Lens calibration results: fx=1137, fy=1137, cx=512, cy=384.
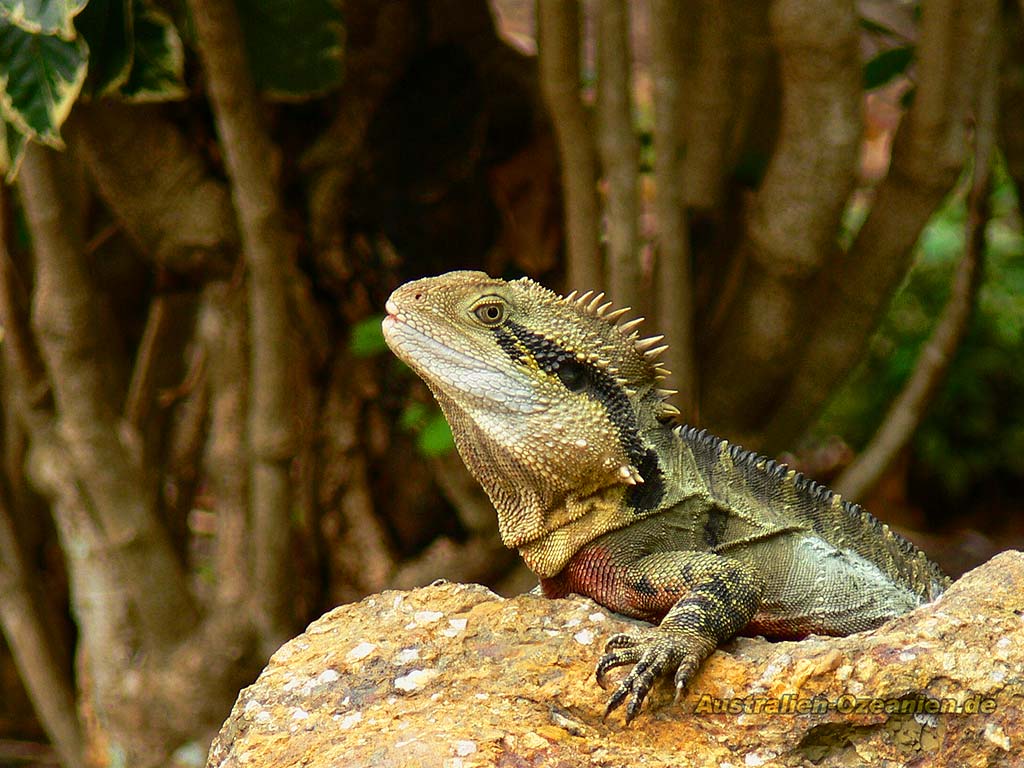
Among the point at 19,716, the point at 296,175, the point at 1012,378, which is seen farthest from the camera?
the point at 1012,378

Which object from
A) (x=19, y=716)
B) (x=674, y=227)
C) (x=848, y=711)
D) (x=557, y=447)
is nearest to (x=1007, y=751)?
(x=848, y=711)

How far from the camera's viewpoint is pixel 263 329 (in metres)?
5.05

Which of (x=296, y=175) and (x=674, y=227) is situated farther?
(x=296, y=175)

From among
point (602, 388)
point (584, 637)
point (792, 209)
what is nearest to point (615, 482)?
point (602, 388)

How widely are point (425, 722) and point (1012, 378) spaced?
6.97 metres

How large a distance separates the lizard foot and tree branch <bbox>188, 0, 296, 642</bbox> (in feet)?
8.88

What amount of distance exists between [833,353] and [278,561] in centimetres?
281

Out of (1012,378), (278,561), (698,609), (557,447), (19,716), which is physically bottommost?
(19,716)

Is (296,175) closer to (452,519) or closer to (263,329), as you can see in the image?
(263,329)

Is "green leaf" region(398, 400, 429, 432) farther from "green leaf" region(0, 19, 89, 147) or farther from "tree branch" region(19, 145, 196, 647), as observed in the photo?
"green leaf" region(0, 19, 89, 147)

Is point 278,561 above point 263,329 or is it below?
below

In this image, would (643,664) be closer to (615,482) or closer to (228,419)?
(615,482)

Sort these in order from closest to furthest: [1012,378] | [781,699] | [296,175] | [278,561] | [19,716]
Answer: [781,699]
[278,561]
[296,175]
[19,716]
[1012,378]

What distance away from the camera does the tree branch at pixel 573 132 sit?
468cm
